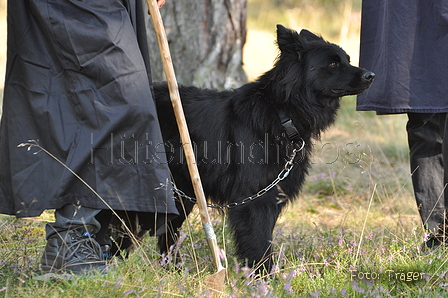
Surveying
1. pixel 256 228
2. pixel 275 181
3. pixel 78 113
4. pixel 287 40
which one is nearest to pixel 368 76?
pixel 287 40

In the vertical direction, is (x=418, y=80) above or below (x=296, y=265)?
above

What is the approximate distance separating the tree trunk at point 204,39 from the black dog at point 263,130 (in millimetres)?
1595

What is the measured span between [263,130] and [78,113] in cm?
117

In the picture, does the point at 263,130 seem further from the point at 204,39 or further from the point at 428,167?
the point at 204,39

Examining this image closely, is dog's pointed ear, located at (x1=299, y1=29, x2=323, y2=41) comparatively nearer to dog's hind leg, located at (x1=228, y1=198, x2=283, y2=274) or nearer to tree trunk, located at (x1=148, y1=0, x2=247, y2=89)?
dog's hind leg, located at (x1=228, y1=198, x2=283, y2=274)

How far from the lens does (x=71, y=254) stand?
212cm

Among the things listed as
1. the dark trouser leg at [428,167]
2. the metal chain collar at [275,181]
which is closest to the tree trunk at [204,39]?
the metal chain collar at [275,181]

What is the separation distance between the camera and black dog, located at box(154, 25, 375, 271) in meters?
2.76

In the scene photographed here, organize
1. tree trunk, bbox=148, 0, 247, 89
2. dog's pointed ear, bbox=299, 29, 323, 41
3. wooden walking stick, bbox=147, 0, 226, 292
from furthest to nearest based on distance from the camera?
tree trunk, bbox=148, 0, 247, 89 → dog's pointed ear, bbox=299, 29, 323, 41 → wooden walking stick, bbox=147, 0, 226, 292

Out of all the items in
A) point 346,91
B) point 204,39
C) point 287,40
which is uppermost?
point 204,39

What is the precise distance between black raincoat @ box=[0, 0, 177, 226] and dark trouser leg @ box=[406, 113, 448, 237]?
1.78m

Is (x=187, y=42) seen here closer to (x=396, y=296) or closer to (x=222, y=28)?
(x=222, y=28)

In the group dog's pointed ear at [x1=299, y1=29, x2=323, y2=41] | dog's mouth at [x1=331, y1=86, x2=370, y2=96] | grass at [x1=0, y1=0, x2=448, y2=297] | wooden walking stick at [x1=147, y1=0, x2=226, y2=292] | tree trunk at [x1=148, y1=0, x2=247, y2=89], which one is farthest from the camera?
tree trunk at [x1=148, y1=0, x2=247, y2=89]

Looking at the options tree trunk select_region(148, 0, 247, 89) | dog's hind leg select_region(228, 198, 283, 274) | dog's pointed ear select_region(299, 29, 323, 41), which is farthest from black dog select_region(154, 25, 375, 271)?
tree trunk select_region(148, 0, 247, 89)
